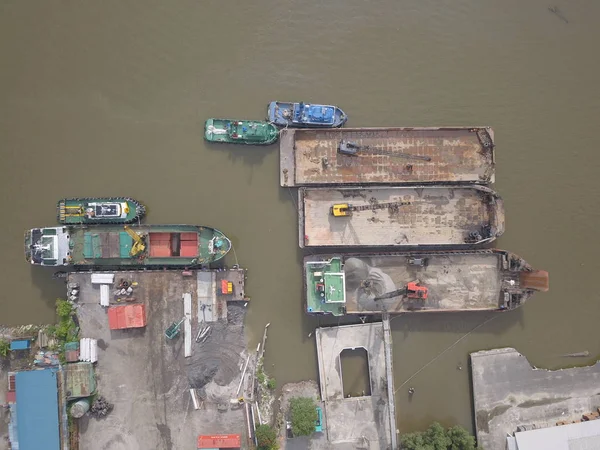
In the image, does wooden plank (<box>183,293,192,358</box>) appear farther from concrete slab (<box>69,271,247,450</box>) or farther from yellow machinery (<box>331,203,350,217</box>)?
yellow machinery (<box>331,203,350,217</box>)

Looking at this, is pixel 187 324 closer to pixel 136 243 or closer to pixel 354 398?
pixel 136 243

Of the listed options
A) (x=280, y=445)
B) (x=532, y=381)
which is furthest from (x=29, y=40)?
(x=532, y=381)

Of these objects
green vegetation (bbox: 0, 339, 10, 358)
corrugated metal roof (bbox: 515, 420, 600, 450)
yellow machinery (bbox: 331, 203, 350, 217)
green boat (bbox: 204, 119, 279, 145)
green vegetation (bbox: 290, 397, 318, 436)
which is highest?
green boat (bbox: 204, 119, 279, 145)

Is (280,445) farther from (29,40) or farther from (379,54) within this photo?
(29,40)

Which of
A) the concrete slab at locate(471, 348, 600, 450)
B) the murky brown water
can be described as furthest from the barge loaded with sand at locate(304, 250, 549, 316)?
the concrete slab at locate(471, 348, 600, 450)

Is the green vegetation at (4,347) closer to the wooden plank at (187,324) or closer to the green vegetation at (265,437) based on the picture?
the wooden plank at (187,324)

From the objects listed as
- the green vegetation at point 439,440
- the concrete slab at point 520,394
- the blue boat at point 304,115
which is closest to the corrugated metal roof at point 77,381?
the blue boat at point 304,115

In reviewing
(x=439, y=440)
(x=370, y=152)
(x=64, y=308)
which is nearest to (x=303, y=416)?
(x=439, y=440)
